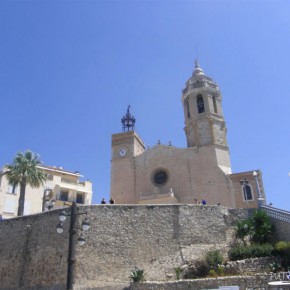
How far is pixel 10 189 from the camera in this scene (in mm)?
37281

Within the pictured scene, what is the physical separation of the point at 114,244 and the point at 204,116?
18.6 m

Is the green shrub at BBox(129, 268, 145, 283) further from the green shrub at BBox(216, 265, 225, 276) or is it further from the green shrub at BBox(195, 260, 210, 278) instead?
the green shrub at BBox(216, 265, 225, 276)

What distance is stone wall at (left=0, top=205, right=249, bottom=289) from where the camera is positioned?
64.8 ft

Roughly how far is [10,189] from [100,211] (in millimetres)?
19362

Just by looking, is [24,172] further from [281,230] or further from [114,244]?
[281,230]

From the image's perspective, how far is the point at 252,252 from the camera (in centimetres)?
1998

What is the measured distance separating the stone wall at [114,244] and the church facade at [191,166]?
329 inches

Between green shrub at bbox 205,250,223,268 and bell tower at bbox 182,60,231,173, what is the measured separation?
13.5 meters

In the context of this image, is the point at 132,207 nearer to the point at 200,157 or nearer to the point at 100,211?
the point at 100,211

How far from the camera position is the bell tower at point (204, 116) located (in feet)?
113

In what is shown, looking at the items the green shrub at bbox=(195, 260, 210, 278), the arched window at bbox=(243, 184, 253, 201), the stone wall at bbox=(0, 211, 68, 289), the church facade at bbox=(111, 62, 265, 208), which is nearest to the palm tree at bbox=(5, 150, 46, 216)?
the stone wall at bbox=(0, 211, 68, 289)

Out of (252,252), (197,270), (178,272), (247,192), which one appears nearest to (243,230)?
(252,252)

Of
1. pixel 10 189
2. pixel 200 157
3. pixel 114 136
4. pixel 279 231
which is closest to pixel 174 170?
pixel 200 157

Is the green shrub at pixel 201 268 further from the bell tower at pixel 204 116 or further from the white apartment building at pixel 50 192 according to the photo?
the white apartment building at pixel 50 192
